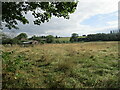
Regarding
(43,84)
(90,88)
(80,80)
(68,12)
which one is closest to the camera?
(90,88)

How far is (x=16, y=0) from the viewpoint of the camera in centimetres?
433

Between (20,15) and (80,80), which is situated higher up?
(20,15)

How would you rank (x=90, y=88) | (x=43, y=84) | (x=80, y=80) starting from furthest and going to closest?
(x=80, y=80), (x=43, y=84), (x=90, y=88)

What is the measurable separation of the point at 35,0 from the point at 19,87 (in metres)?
3.11

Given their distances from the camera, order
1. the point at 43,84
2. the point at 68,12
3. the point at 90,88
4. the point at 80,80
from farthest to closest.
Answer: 1. the point at 68,12
2. the point at 80,80
3. the point at 43,84
4. the point at 90,88

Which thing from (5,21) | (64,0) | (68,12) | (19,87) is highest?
(64,0)

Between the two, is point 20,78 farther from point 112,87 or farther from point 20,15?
point 112,87

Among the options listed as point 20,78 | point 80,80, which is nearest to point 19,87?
point 20,78

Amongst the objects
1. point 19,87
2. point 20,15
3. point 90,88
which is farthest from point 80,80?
point 20,15

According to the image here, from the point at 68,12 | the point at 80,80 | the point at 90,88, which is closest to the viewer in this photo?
the point at 90,88

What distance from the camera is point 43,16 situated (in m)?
5.35

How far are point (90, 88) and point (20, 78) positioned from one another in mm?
2569

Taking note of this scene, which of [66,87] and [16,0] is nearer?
[66,87]

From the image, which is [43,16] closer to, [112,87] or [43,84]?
Result: [43,84]
